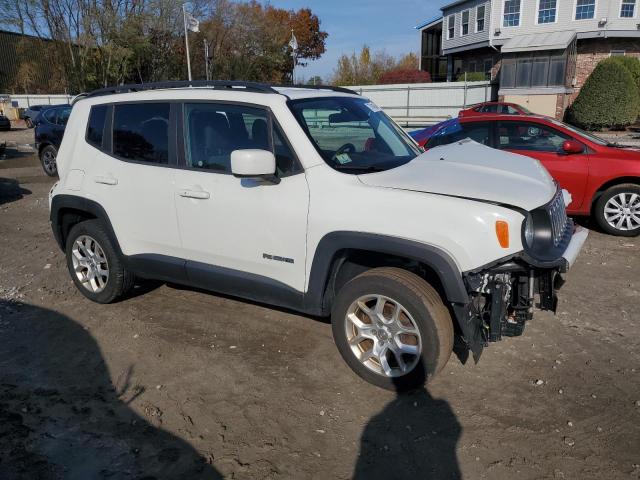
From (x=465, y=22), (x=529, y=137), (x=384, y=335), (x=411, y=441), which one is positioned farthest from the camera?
(x=465, y=22)

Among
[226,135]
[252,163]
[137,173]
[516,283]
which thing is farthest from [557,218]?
[137,173]

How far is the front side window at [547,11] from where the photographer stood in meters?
31.1

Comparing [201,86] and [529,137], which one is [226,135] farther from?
[529,137]

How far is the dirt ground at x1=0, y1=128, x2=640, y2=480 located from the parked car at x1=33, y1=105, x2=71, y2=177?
9.21 m

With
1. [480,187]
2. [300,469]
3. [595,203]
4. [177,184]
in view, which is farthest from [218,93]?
[595,203]

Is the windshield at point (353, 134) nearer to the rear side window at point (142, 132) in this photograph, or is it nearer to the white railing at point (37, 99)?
the rear side window at point (142, 132)

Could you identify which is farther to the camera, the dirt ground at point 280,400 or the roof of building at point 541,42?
the roof of building at point 541,42

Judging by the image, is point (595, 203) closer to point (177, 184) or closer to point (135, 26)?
point (177, 184)

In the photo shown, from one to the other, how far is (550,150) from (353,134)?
4.08 metres

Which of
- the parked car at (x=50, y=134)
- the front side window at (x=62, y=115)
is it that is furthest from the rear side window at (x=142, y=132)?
the front side window at (x=62, y=115)

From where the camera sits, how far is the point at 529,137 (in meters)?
7.30

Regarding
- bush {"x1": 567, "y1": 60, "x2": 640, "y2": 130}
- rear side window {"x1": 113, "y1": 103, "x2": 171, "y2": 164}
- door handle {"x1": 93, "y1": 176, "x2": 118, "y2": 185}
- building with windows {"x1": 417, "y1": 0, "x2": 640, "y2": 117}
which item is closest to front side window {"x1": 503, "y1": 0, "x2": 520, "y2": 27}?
building with windows {"x1": 417, "y1": 0, "x2": 640, "y2": 117}

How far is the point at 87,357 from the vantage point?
4055 millimetres

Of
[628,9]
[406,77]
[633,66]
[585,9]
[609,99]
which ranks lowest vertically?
[609,99]
